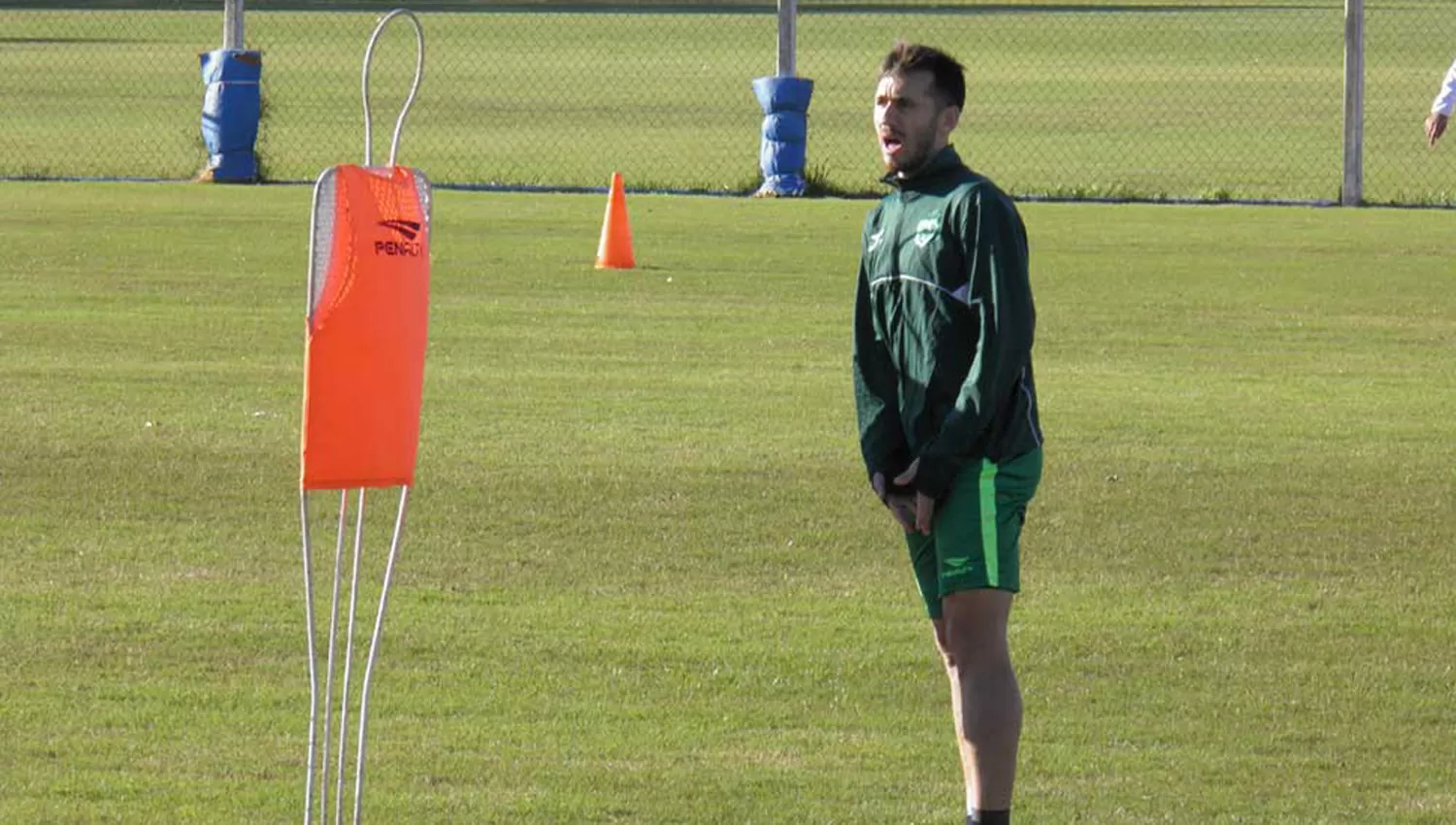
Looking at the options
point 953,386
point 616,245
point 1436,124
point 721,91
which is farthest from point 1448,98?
point 721,91

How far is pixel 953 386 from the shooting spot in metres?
6.06

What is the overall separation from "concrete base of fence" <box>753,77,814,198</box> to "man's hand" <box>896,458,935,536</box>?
18.5 metres

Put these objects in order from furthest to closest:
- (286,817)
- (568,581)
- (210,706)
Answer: (568,581), (210,706), (286,817)

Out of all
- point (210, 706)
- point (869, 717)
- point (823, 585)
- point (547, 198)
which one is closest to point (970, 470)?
point (869, 717)

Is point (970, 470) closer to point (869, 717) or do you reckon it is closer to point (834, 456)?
point (869, 717)

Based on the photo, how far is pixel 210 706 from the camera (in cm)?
750

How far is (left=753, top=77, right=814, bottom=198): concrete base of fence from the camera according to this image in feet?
80.1

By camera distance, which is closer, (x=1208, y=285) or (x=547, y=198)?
(x=1208, y=285)

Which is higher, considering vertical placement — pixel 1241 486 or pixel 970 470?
pixel 970 470

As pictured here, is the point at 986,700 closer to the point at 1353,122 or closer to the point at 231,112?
the point at 1353,122

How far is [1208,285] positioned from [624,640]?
10.2 meters

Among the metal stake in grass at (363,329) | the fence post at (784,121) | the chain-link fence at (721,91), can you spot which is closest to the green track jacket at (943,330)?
the metal stake in grass at (363,329)

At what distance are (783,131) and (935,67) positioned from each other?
18.6 m

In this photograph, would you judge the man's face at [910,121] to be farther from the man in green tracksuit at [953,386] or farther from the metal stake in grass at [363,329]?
the metal stake in grass at [363,329]
